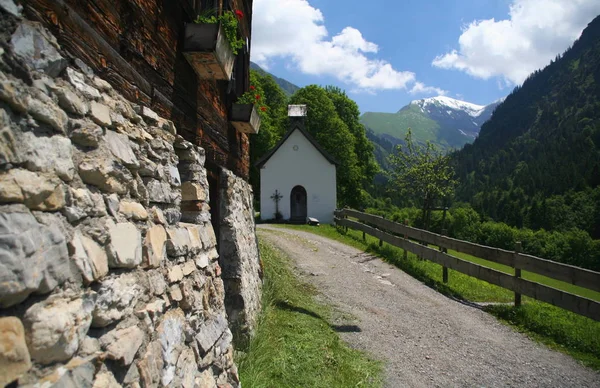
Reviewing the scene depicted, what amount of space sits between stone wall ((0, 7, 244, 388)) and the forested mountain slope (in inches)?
2632

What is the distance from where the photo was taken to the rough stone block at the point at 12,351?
1298 millimetres

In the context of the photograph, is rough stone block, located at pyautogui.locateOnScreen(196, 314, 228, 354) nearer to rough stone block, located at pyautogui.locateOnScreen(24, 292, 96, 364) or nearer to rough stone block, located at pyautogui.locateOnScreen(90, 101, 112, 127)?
rough stone block, located at pyautogui.locateOnScreen(24, 292, 96, 364)

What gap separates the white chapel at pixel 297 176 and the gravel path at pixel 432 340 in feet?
46.1

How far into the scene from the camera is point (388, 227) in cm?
1362

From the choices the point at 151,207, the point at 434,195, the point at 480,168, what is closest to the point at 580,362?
the point at 151,207

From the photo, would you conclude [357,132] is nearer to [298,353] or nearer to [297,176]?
[297,176]

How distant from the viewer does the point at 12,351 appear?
1333mm

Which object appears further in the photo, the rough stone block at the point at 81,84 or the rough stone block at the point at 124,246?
the rough stone block at the point at 124,246

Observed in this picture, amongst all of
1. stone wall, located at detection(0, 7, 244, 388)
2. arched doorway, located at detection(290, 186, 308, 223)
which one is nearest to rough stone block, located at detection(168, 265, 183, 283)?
stone wall, located at detection(0, 7, 244, 388)

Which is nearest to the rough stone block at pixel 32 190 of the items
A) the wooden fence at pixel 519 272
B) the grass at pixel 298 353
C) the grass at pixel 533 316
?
the grass at pixel 298 353

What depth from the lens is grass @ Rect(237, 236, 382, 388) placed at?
447 centimetres

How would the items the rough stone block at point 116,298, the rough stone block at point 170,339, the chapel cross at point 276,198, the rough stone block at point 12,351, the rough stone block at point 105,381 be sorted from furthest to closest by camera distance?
1. the chapel cross at point 276,198
2. the rough stone block at point 170,339
3. the rough stone block at point 116,298
4. the rough stone block at point 105,381
5. the rough stone block at point 12,351

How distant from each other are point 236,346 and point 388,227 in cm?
941

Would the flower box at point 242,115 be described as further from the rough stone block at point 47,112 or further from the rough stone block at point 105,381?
the rough stone block at point 105,381
